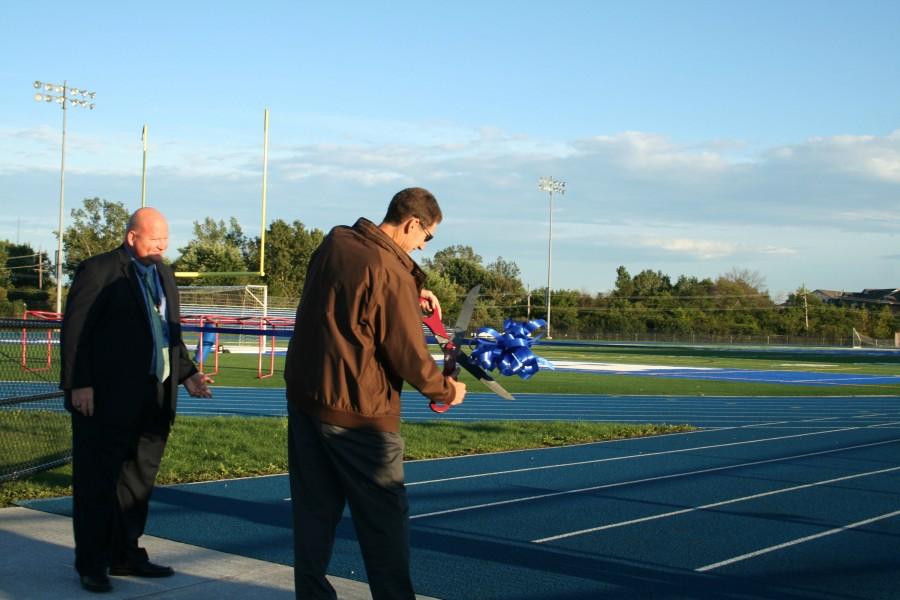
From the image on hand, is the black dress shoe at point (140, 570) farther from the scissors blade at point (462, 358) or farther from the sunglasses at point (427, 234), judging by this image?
the sunglasses at point (427, 234)

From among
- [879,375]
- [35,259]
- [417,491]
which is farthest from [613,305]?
[417,491]

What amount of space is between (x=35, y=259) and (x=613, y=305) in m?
60.0

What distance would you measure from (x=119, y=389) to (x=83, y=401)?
0.60 feet

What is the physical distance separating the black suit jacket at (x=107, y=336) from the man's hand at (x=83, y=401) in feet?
0.10

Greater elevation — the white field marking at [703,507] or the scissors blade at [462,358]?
the scissors blade at [462,358]

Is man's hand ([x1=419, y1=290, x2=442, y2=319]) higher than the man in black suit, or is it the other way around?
man's hand ([x1=419, y1=290, x2=442, y2=319])

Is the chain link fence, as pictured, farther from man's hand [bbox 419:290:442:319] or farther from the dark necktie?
man's hand [bbox 419:290:442:319]

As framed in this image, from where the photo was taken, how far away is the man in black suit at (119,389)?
494cm

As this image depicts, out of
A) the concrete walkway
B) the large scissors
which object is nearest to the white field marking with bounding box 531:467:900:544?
the concrete walkway

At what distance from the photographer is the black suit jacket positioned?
16.4ft

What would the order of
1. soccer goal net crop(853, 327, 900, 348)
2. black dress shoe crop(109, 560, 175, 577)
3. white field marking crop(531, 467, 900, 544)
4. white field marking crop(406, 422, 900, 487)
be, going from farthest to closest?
1. soccer goal net crop(853, 327, 900, 348)
2. white field marking crop(406, 422, 900, 487)
3. white field marking crop(531, 467, 900, 544)
4. black dress shoe crop(109, 560, 175, 577)

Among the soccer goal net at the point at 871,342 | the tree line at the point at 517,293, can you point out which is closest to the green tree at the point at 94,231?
the tree line at the point at 517,293

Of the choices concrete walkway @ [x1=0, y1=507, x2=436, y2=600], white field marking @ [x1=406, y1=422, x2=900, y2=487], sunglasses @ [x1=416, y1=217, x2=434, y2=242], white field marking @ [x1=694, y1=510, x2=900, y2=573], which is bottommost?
white field marking @ [x1=406, y1=422, x2=900, y2=487]

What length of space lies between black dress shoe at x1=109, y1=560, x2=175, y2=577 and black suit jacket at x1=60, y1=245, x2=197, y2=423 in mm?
825
